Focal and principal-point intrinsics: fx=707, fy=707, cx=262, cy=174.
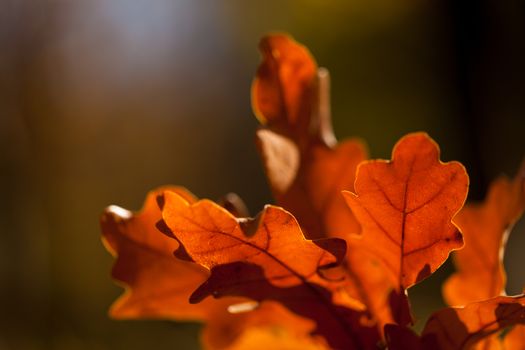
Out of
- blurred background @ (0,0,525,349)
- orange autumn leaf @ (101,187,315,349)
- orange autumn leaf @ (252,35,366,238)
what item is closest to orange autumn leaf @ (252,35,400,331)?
orange autumn leaf @ (252,35,366,238)

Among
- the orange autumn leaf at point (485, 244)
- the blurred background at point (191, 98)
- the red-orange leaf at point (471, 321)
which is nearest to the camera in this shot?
the red-orange leaf at point (471, 321)

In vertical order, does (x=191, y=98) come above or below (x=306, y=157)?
above

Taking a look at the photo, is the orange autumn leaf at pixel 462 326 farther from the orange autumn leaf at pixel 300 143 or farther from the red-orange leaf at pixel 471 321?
the orange autumn leaf at pixel 300 143

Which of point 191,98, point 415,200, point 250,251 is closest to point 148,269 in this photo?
point 250,251

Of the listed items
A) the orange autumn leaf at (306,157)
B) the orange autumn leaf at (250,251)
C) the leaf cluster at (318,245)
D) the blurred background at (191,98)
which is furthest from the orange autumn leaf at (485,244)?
the blurred background at (191,98)

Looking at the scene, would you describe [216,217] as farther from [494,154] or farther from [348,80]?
[348,80]

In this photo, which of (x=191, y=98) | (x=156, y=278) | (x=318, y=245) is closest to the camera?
(x=318, y=245)

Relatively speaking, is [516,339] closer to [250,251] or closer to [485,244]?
[485,244]
